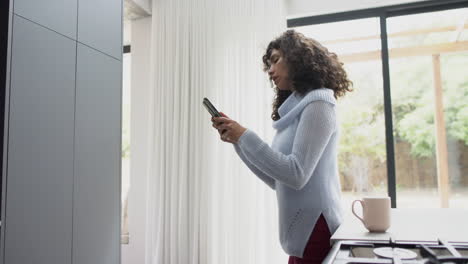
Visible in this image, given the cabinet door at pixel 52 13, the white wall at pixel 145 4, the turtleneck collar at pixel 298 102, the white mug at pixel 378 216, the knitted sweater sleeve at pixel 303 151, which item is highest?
the white wall at pixel 145 4

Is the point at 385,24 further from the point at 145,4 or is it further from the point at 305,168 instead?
the point at 305,168

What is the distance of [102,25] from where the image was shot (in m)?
1.93

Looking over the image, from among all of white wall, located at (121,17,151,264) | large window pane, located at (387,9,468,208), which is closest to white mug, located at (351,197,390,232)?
large window pane, located at (387,9,468,208)

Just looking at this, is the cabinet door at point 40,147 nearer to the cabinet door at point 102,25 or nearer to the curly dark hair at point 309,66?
the cabinet door at point 102,25

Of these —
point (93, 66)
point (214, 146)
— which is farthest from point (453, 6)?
point (93, 66)

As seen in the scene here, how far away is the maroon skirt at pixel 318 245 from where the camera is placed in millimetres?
1104

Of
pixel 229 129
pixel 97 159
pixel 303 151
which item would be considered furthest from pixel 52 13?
pixel 303 151

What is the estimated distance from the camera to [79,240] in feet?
5.73

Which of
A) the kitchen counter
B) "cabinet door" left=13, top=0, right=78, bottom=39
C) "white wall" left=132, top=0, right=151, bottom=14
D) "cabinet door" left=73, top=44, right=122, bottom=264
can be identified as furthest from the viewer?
"white wall" left=132, top=0, right=151, bottom=14

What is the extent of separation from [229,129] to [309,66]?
34 centimetres

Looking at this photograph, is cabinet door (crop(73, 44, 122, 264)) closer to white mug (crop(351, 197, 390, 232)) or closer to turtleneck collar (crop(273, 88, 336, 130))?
turtleneck collar (crop(273, 88, 336, 130))

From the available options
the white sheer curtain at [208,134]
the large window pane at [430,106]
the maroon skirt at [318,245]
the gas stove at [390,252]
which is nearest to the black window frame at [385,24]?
the large window pane at [430,106]

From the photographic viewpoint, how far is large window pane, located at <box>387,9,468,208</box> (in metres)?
2.58

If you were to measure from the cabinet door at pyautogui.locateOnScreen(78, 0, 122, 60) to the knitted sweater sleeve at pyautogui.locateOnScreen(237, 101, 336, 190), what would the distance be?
1.15 meters
